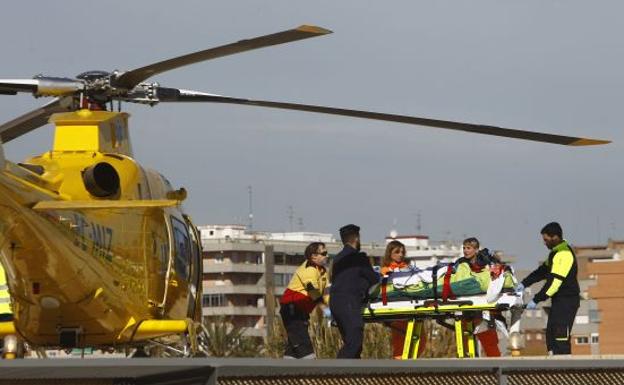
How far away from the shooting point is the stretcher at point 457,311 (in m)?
16.2

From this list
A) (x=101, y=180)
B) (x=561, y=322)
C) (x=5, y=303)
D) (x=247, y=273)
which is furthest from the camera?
(x=247, y=273)

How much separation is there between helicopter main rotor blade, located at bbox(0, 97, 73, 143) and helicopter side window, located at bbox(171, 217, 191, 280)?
198cm

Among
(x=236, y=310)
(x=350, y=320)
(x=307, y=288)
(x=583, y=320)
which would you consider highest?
(x=307, y=288)

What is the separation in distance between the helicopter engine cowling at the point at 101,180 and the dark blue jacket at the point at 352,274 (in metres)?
2.64

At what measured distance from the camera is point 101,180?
16875mm

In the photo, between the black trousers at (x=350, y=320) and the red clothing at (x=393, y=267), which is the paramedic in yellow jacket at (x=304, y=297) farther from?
the black trousers at (x=350, y=320)

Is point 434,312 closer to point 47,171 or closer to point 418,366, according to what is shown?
point 47,171

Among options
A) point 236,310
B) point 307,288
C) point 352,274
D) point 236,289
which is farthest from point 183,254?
point 236,289

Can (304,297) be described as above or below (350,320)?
above

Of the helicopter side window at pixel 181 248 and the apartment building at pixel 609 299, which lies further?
the apartment building at pixel 609 299

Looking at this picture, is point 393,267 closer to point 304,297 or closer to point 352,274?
point 304,297

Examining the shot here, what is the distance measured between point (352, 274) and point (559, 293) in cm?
231

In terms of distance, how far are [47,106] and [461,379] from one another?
11517mm

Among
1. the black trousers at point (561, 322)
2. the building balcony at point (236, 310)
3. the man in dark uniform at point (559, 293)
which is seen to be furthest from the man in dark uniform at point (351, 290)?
the building balcony at point (236, 310)
